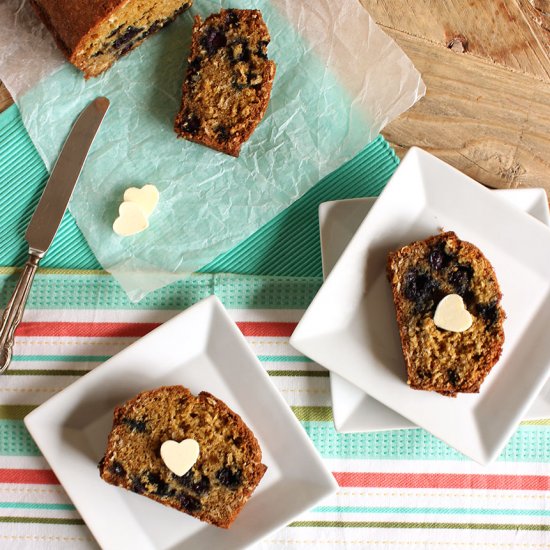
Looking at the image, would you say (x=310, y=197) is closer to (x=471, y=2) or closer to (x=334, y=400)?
(x=334, y=400)

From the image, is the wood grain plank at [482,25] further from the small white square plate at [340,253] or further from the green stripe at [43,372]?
the green stripe at [43,372]

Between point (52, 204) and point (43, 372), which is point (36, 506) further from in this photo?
point (52, 204)

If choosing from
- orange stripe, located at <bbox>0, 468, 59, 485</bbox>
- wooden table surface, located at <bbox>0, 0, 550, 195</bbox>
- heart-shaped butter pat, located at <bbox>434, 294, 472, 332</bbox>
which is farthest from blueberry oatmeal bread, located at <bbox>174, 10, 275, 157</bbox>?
orange stripe, located at <bbox>0, 468, 59, 485</bbox>

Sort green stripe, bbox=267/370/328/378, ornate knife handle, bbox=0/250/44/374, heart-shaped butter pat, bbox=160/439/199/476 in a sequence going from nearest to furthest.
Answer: heart-shaped butter pat, bbox=160/439/199/476
ornate knife handle, bbox=0/250/44/374
green stripe, bbox=267/370/328/378

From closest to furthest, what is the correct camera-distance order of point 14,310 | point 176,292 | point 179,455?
A: point 179,455 → point 14,310 → point 176,292

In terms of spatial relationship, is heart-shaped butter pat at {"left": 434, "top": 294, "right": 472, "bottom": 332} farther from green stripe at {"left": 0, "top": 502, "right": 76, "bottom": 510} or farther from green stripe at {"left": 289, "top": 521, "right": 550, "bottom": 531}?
green stripe at {"left": 0, "top": 502, "right": 76, "bottom": 510}

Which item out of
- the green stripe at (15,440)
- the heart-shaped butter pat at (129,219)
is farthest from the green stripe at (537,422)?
the green stripe at (15,440)

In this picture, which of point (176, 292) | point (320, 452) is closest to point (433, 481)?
point (320, 452)
